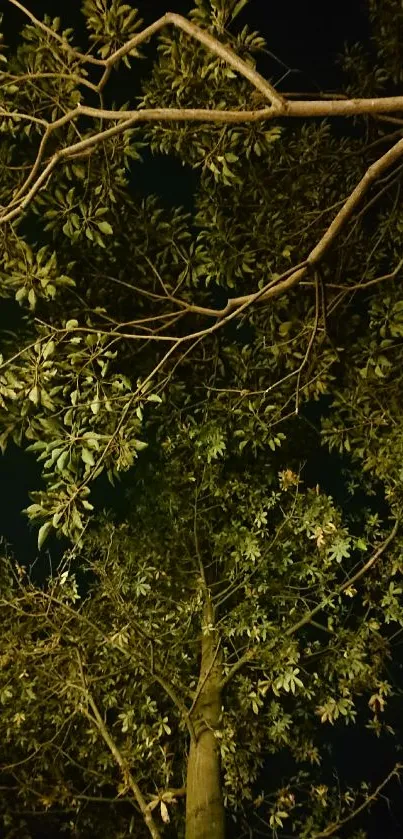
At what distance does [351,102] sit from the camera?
9.66 feet

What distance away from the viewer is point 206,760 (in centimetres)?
567

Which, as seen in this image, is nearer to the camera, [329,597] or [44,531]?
[44,531]

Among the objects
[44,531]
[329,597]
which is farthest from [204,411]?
[44,531]

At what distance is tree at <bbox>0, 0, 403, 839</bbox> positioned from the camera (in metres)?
3.77

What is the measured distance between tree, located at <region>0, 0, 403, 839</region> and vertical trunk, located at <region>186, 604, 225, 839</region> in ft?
0.06

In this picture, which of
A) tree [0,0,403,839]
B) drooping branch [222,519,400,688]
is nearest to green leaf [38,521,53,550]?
tree [0,0,403,839]

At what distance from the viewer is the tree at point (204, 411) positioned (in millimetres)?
3766

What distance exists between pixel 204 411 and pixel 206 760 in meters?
2.59

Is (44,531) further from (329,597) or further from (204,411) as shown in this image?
(329,597)

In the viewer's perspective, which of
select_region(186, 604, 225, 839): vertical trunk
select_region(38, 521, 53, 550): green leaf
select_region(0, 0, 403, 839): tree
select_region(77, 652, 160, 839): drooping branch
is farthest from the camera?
select_region(186, 604, 225, 839): vertical trunk

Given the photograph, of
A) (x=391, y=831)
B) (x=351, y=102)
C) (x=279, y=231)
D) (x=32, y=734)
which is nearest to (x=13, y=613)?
(x=32, y=734)

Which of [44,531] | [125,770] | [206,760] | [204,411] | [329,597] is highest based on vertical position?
[44,531]

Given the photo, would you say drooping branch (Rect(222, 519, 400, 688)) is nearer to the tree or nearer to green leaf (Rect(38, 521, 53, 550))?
the tree

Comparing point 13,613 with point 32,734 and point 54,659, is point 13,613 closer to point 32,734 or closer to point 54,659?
point 54,659
